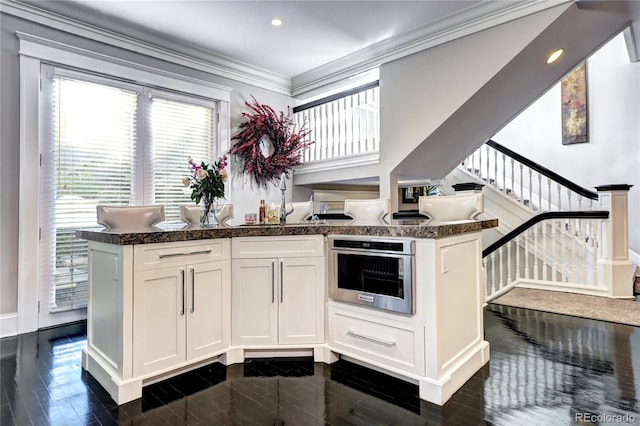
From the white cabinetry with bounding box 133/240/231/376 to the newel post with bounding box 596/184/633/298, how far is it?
174 inches

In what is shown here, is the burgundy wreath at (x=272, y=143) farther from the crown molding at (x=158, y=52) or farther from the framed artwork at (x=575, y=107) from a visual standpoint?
the framed artwork at (x=575, y=107)

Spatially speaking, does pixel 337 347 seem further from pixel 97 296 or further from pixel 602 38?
pixel 602 38

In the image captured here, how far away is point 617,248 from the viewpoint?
4.20m

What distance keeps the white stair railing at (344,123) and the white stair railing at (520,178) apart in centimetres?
198

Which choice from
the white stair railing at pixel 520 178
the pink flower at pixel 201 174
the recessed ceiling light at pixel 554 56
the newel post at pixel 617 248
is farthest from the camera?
the white stair railing at pixel 520 178

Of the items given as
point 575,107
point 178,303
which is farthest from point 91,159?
point 575,107

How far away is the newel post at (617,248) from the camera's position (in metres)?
4.18

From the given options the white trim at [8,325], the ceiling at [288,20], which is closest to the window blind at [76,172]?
the white trim at [8,325]

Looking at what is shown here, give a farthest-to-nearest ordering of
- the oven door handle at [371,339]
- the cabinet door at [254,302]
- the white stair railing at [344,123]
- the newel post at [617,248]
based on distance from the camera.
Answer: the white stair railing at [344,123] → the newel post at [617,248] → the cabinet door at [254,302] → the oven door handle at [371,339]

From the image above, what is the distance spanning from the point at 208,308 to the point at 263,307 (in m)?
0.38

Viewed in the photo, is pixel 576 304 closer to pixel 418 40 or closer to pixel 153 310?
pixel 418 40

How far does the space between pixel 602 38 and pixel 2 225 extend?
632 cm

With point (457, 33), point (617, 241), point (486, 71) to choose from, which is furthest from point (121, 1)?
point (617, 241)

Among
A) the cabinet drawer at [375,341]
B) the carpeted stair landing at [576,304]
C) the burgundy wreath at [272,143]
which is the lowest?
the carpeted stair landing at [576,304]
